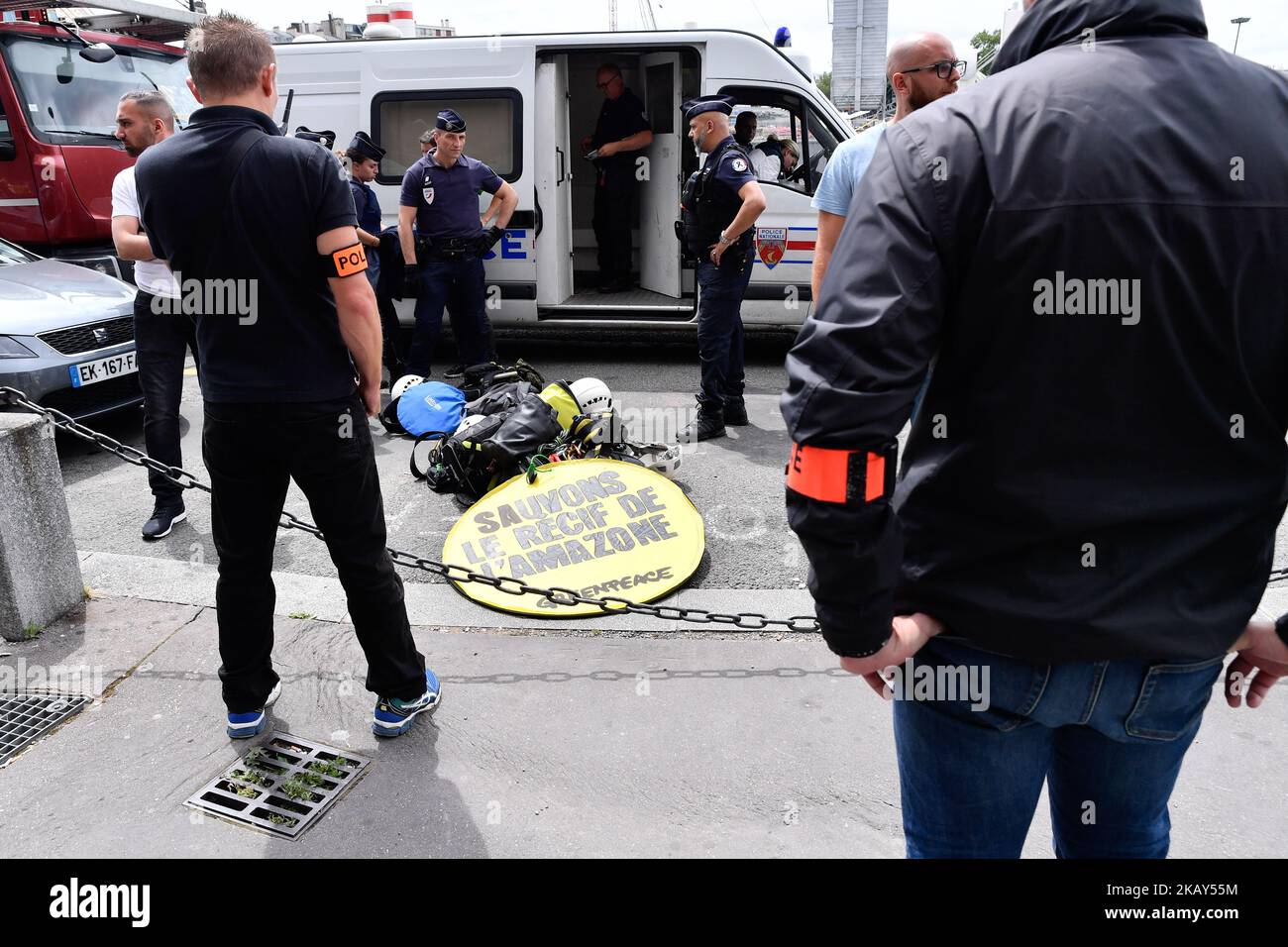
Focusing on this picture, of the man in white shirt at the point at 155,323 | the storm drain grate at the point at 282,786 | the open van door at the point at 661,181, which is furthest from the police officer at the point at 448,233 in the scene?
the storm drain grate at the point at 282,786

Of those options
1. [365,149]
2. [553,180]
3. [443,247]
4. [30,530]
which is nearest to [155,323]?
[30,530]

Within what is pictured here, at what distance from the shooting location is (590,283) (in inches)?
387

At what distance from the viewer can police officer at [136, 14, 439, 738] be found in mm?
2668

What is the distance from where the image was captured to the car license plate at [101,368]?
586 cm

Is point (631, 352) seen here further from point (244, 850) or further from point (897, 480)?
point (897, 480)

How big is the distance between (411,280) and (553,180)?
1407 mm

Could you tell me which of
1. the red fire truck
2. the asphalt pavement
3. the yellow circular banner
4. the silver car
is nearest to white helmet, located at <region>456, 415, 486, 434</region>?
the yellow circular banner

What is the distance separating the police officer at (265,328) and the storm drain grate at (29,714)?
66 cm

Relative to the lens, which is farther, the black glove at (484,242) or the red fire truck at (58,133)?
the red fire truck at (58,133)

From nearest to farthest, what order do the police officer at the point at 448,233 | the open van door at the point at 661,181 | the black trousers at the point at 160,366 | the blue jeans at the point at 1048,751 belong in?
the blue jeans at the point at 1048,751 < the black trousers at the point at 160,366 < the police officer at the point at 448,233 < the open van door at the point at 661,181

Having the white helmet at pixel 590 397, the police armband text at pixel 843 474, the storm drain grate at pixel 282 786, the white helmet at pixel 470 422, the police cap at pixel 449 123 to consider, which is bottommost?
the storm drain grate at pixel 282 786

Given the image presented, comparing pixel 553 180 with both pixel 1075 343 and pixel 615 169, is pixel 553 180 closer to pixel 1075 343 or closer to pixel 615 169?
pixel 615 169

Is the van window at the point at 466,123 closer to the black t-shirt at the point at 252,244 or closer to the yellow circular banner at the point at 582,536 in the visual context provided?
the yellow circular banner at the point at 582,536
